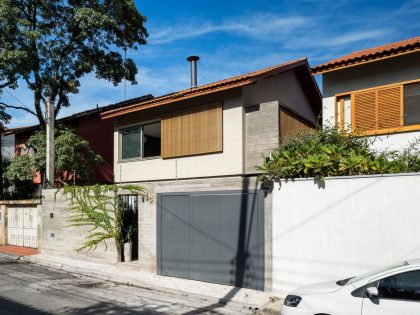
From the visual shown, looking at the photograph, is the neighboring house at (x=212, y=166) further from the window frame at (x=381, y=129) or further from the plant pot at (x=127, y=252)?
the window frame at (x=381, y=129)

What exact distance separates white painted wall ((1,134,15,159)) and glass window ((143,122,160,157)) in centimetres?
1350

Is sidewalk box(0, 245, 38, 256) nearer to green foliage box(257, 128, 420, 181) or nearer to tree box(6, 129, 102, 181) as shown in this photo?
tree box(6, 129, 102, 181)

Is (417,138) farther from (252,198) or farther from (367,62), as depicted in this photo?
(252,198)

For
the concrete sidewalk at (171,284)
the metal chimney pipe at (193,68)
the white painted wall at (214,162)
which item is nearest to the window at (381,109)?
the white painted wall at (214,162)

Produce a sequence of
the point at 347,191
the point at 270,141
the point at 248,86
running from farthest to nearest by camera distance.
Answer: the point at 248,86
the point at 270,141
the point at 347,191

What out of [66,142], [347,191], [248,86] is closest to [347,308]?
[347,191]

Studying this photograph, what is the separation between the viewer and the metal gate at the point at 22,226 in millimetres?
15820

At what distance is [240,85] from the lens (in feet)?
36.8

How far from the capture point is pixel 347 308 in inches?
194

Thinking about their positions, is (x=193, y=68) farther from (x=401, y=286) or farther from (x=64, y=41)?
(x=401, y=286)

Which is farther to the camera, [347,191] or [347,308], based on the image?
[347,191]

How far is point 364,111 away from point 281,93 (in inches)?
139

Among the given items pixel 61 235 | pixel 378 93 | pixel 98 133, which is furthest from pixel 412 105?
pixel 98 133

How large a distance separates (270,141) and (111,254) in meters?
5.87
